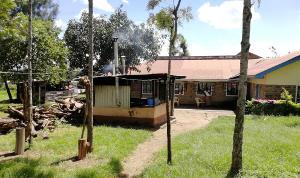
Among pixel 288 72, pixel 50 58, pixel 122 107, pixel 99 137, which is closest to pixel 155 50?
pixel 50 58

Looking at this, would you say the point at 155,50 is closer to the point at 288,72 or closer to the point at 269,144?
the point at 288,72

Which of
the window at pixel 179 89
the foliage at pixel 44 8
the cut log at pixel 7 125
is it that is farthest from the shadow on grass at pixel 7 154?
the foliage at pixel 44 8

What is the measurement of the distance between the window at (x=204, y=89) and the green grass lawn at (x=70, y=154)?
1479 centimetres

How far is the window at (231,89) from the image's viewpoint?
94.6 feet

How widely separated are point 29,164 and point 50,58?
60.2ft

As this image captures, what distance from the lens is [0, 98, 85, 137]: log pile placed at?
15.6 meters

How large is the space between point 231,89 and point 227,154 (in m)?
18.9

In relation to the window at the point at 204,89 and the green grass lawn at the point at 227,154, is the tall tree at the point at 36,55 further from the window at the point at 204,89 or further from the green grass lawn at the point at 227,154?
the green grass lawn at the point at 227,154

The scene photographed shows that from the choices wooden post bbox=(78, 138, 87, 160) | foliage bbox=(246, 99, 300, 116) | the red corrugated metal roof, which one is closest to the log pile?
wooden post bbox=(78, 138, 87, 160)

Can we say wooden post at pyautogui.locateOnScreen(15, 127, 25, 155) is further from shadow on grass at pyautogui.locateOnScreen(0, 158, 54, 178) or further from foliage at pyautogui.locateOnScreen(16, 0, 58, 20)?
foliage at pyautogui.locateOnScreen(16, 0, 58, 20)

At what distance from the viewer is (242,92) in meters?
8.79

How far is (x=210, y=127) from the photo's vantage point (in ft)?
55.5

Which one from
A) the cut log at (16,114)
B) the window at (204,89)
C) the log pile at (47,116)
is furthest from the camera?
the window at (204,89)

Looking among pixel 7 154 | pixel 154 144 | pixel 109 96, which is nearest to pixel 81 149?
pixel 7 154
